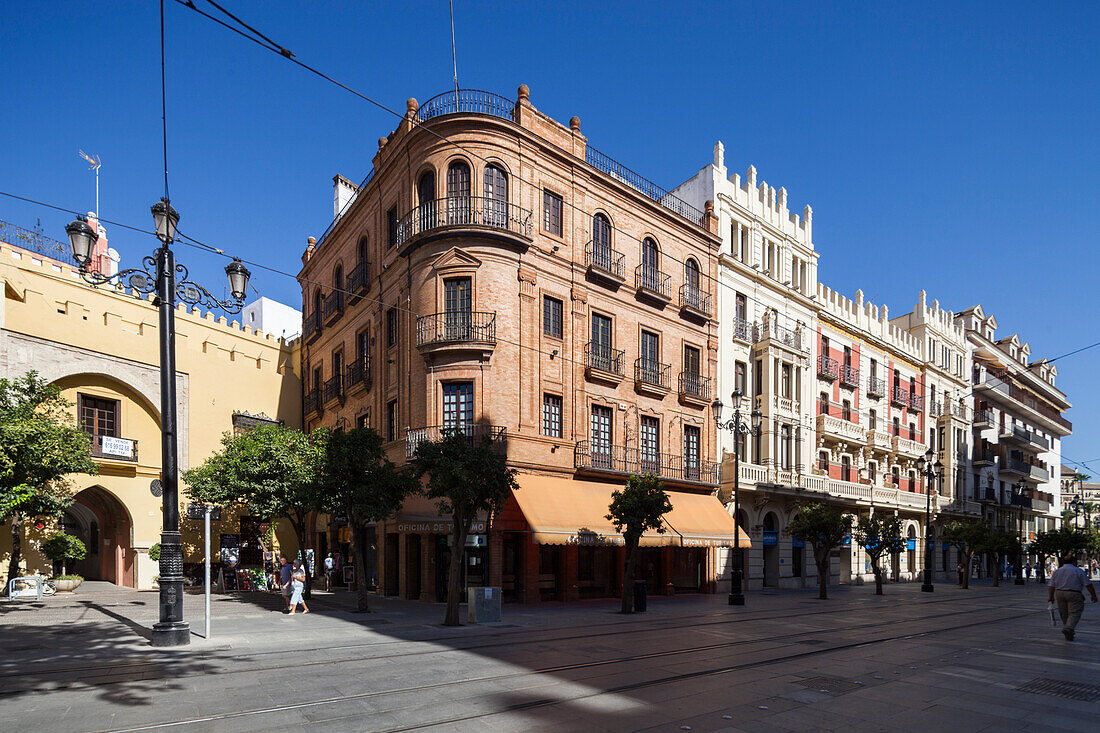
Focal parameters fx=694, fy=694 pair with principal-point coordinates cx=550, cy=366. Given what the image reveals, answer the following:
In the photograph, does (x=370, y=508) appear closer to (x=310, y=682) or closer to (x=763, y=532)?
(x=310, y=682)

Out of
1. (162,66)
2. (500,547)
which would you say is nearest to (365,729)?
(162,66)

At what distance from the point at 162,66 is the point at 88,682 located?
10.4m

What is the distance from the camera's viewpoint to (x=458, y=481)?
1817 cm

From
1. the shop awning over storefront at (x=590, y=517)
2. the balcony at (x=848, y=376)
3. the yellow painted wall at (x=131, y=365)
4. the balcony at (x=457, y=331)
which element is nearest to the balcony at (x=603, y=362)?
the shop awning over storefront at (x=590, y=517)

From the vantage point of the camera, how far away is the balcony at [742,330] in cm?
3469

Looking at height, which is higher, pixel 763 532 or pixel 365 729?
pixel 365 729

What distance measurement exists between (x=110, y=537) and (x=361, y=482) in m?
18.7

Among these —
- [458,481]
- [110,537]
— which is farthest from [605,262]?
[110,537]

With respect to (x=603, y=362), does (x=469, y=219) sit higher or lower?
higher

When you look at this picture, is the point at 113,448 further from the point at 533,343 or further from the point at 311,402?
the point at 533,343

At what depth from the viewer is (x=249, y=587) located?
29.4 m

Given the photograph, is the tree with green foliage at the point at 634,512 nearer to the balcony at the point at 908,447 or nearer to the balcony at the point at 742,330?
the balcony at the point at 742,330

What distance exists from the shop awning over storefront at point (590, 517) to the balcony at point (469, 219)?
8801 mm

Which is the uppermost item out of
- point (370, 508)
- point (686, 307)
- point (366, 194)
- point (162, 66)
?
point (366, 194)
